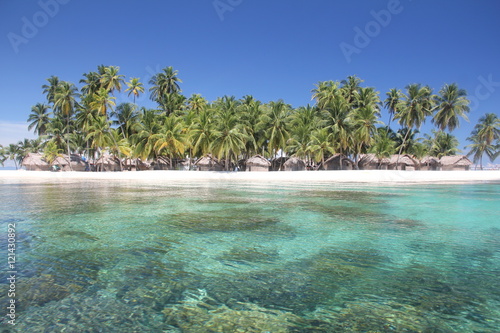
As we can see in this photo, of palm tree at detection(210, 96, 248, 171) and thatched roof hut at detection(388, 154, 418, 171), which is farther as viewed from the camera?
thatched roof hut at detection(388, 154, 418, 171)

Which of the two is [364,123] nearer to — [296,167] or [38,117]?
[296,167]

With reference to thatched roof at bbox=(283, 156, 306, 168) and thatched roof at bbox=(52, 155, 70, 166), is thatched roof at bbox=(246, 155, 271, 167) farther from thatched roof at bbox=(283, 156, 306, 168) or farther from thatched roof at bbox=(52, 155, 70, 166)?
thatched roof at bbox=(52, 155, 70, 166)

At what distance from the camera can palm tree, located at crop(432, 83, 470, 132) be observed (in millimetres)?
39812

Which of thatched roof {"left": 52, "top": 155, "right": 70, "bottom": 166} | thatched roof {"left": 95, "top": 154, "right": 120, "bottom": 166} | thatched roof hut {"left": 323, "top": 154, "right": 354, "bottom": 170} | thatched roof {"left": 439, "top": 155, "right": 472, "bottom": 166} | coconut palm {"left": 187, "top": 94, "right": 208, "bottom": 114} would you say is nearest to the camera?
thatched roof hut {"left": 323, "top": 154, "right": 354, "bottom": 170}

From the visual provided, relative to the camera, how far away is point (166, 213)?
26.7 feet

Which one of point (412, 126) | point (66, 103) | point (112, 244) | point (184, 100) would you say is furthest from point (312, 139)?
point (66, 103)

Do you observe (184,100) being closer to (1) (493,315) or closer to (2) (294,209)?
(2) (294,209)

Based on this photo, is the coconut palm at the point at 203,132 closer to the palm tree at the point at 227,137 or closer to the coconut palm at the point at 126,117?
the palm tree at the point at 227,137

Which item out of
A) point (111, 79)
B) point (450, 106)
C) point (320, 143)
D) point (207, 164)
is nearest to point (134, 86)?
point (111, 79)

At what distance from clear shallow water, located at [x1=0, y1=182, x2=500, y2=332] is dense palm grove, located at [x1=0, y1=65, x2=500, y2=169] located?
25766 mm

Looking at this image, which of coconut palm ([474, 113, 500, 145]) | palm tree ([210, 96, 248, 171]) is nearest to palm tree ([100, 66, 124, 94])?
palm tree ([210, 96, 248, 171])

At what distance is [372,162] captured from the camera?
4053cm

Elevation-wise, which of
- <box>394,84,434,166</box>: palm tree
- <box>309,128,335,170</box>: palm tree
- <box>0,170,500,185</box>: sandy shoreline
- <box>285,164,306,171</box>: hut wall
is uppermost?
<box>394,84,434,166</box>: palm tree

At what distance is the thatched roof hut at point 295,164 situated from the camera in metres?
40.1
